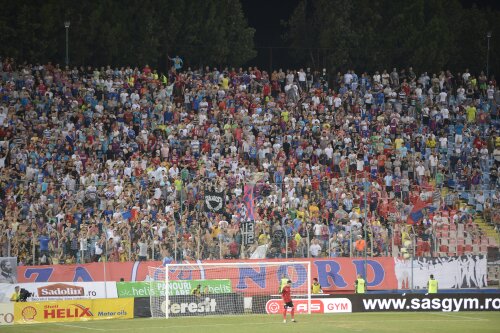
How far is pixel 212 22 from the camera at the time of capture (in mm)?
61625

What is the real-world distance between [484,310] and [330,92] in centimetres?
1892

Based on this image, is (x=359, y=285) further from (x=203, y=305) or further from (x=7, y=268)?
(x=7, y=268)

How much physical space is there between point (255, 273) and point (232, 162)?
22.7ft

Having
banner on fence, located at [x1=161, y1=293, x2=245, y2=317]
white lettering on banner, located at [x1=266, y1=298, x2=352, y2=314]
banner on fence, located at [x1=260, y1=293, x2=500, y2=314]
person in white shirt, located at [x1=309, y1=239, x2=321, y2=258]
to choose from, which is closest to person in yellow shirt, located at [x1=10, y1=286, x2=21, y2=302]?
banner on fence, located at [x1=161, y1=293, x2=245, y2=317]

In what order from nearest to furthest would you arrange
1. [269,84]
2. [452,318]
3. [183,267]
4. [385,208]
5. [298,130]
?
[452,318]
[183,267]
[385,208]
[298,130]
[269,84]

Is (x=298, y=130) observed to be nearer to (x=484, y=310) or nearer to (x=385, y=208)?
(x=385, y=208)

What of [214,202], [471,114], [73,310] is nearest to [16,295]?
[73,310]

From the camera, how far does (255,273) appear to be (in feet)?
131

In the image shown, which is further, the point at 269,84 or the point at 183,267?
the point at 269,84

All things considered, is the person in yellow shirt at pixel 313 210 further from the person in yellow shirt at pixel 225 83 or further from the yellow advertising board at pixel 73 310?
the person in yellow shirt at pixel 225 83

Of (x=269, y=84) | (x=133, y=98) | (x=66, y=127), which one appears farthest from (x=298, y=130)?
(x=66, y=127)

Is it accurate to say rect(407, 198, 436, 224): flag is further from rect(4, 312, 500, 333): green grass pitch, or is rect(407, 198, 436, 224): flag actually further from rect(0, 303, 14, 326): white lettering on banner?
rect(0, 303, 14, 326): white lettering on banner

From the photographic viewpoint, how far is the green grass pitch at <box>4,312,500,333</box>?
32.0 metres

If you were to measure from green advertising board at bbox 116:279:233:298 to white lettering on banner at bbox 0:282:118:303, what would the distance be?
42 centimetres
